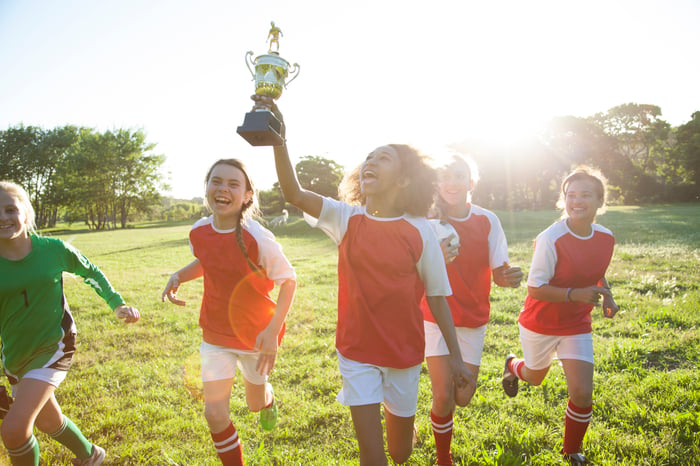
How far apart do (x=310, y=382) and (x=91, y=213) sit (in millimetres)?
61245

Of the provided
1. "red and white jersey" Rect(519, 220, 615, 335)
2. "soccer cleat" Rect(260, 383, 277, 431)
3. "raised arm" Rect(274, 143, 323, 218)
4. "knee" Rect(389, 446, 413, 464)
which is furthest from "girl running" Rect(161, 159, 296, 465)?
"red and white jersey" Rect(519, 220, 615, 335)

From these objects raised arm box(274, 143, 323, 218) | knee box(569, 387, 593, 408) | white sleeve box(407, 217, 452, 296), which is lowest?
knee box(569, 387, 593, 408)

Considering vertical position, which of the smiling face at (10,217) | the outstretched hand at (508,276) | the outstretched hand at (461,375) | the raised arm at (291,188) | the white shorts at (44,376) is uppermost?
the raised arm at (291,188)

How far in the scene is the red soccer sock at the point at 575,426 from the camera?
10.6ft

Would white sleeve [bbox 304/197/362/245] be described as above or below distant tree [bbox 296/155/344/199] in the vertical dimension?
below

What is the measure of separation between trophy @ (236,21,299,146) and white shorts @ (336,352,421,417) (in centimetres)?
152

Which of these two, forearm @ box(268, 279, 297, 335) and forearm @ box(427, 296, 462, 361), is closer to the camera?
forearm @ box(427, 296, 462, 361)

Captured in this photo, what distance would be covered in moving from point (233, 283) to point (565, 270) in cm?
281

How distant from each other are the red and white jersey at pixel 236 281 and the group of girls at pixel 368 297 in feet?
0.03

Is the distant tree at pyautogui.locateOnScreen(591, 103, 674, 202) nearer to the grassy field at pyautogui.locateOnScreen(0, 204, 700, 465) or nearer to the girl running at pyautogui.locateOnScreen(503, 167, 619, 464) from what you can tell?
the grassy field at pyautogui.locateOnScreen(0, 204, 700, 465)

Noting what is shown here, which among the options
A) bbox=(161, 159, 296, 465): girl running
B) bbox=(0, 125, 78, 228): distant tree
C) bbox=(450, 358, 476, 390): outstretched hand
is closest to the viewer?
bbox=(450, 358, 476, 390): outstretched hand

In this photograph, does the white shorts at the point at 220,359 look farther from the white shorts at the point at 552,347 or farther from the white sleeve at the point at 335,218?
the white shorts at the point at 552,347

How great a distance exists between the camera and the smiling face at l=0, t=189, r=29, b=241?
9.57 feet

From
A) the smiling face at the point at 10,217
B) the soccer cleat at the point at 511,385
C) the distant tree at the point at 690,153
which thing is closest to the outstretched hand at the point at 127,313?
the smiling face at the point at 10,217
